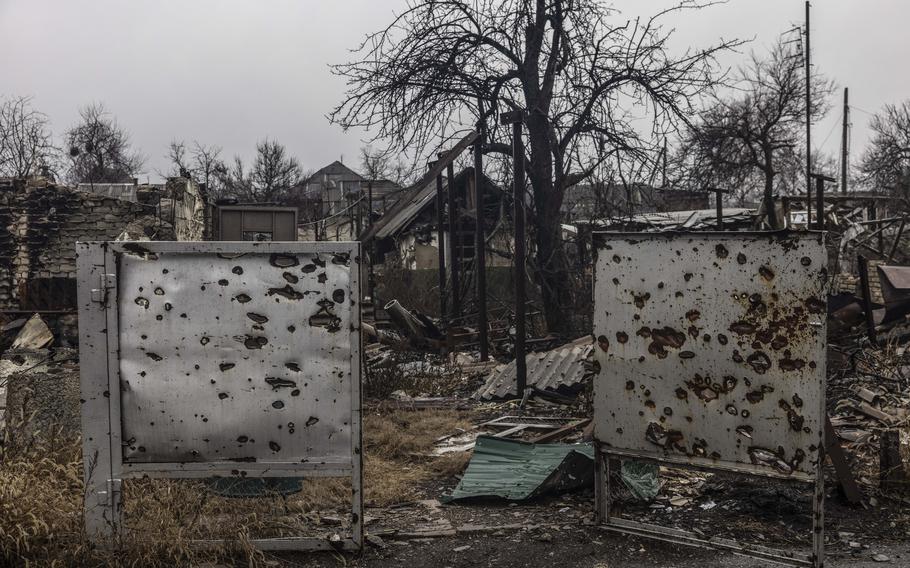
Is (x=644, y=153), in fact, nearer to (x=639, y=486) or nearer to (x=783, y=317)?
(x=639, y=486)

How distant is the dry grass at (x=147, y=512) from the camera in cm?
362

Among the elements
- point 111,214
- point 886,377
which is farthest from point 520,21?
point 886,377

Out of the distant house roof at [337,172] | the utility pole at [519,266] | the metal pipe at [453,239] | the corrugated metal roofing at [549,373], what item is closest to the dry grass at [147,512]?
the utility pole at [519,266]

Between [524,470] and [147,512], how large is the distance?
2.42 m


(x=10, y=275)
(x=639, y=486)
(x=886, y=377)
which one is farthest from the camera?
(x=10, y=275)

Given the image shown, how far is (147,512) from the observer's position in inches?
155

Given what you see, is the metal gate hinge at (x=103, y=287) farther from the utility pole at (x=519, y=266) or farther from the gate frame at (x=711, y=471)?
the utility pole at (x=519, y=266)

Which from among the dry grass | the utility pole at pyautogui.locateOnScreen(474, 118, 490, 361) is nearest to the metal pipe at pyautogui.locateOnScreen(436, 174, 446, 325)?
the utility pole at pyautogui.locateOnScreen(474, 118, 490, 361)

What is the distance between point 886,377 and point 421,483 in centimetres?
424

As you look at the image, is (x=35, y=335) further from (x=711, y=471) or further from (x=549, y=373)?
(x=711, y=471)

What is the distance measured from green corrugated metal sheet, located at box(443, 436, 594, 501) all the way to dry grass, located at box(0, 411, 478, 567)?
1.44 feet

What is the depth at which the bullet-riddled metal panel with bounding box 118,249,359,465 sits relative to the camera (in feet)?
12.2

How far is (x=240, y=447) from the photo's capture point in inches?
147

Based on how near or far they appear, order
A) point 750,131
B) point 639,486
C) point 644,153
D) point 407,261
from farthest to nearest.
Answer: point 407,261
point 750,131
point 644,153
point 639,486
